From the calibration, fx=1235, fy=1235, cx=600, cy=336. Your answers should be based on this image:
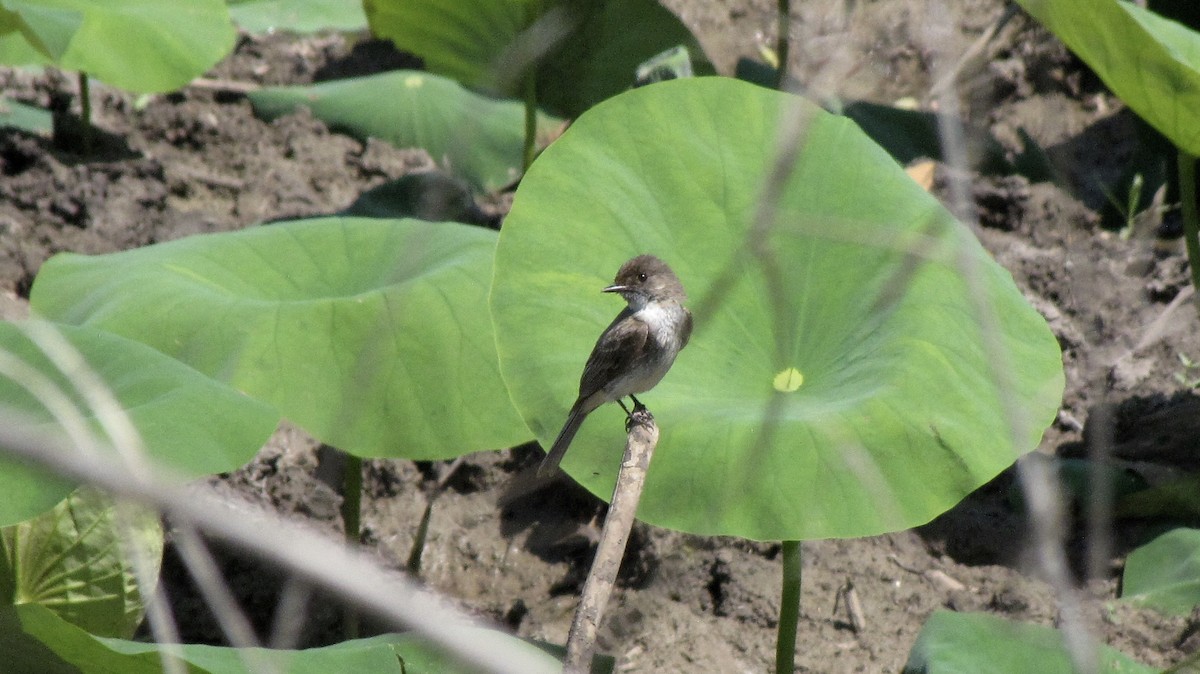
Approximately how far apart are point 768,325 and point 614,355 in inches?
16.3

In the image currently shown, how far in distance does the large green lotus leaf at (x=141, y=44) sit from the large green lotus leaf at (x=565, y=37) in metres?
0.70

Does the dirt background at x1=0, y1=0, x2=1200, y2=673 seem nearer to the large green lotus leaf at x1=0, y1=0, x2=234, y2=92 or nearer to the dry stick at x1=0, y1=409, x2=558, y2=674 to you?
the large green lotus leaf at x1=0, y1=0, x2=234, y2=92

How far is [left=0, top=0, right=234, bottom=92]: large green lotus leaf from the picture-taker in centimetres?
432

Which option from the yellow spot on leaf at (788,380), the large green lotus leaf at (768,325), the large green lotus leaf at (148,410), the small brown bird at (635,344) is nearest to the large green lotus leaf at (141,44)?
the large green lotus leaf at (148,410)

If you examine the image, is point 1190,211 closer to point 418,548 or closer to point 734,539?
point 734,539

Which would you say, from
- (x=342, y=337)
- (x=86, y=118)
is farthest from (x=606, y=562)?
(x=86, y=118)

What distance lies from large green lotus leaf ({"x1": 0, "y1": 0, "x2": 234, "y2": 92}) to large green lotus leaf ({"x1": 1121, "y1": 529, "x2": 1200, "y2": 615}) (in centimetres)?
349

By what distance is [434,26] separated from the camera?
4.93 metres

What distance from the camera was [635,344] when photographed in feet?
8.19

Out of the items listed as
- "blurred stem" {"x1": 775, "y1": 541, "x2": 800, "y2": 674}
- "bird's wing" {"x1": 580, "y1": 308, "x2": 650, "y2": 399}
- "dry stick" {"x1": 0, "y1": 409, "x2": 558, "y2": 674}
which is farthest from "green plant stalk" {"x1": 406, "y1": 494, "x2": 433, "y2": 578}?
"dry stick" {"x1": 0, "y1": 409, "x2": 558, "y2": 674}

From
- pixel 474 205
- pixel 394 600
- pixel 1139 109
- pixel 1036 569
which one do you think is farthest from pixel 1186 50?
pixel 394 600

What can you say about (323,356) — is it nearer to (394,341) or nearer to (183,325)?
(394,341)

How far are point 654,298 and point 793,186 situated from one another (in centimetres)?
56

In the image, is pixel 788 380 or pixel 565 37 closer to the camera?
pixel 788 380
